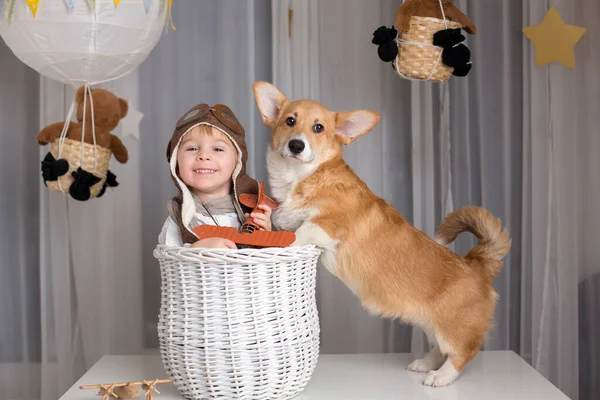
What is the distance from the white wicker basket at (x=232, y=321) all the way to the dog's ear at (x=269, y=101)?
33cm

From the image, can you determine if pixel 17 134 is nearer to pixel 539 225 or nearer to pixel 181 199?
pixel 181 199

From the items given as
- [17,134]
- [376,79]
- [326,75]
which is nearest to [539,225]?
[376,79]

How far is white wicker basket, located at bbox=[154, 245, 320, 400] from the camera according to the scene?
47.9 inches

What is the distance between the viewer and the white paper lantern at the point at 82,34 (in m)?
1.39

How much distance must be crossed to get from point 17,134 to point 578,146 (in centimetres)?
169

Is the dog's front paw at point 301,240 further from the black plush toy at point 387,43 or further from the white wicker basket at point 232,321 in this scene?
the black plush toy at point 387,43

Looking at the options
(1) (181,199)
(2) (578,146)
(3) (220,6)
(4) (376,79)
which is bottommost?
(1) (181,199)

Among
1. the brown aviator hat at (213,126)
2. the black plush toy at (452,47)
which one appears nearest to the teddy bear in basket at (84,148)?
the brown aviator hat at (213,126)

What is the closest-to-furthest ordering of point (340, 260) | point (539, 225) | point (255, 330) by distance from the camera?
point (255, 330) < point (340, 260) < point (539, 225)

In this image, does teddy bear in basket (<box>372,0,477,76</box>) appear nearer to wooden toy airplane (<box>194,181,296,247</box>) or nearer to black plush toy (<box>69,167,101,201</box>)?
wooden toy airplane (<box>194,181,296,247</box>)

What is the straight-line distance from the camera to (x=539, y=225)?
1947mm

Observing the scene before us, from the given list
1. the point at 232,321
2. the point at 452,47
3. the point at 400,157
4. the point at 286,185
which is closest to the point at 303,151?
the point at 286,185

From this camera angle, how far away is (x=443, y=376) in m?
1.39

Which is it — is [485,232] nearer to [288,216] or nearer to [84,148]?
[288,216]
